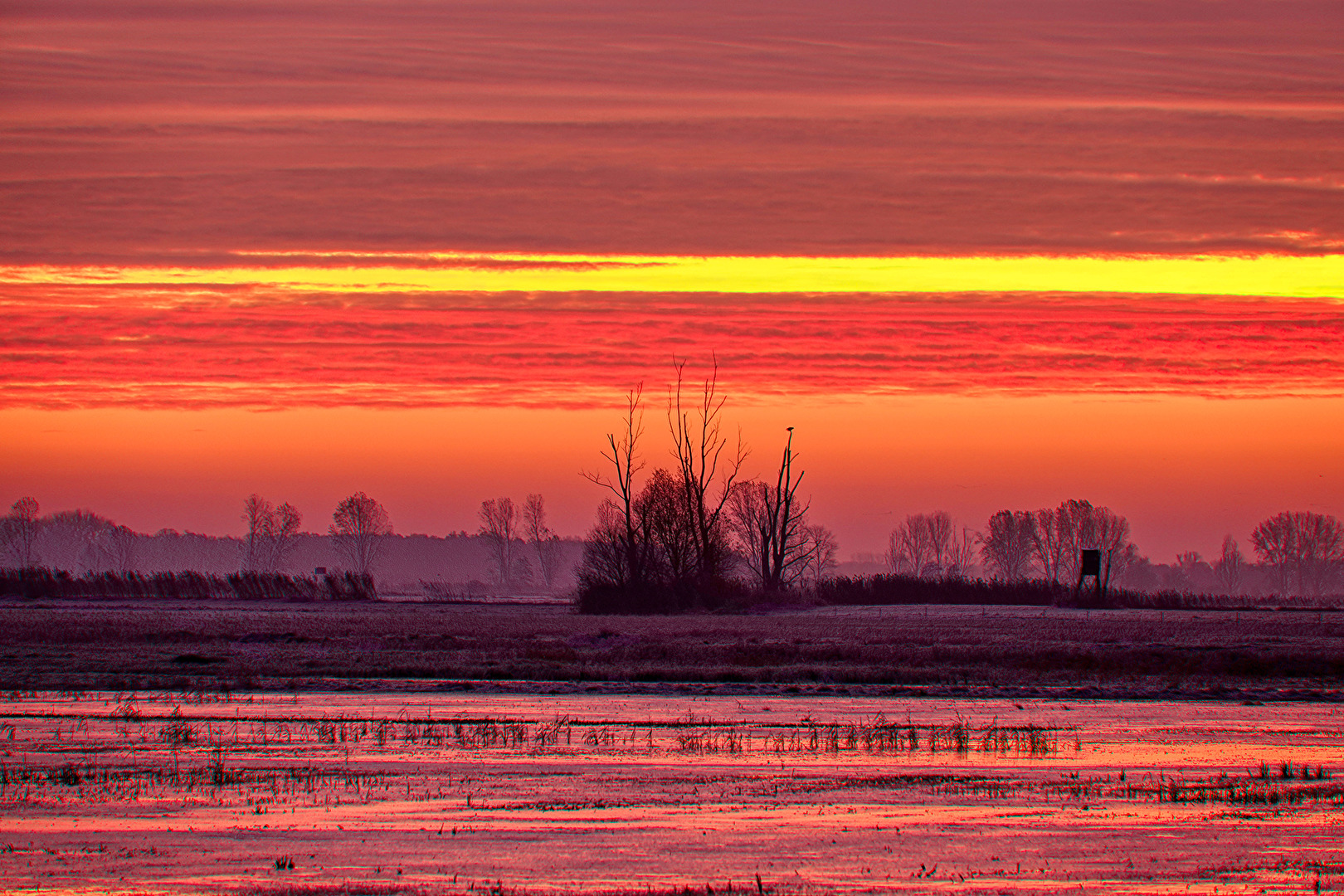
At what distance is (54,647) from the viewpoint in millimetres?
31938

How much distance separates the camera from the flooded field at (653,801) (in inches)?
389

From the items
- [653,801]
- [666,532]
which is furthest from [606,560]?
[653,801]

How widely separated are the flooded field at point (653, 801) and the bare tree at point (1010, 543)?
550 ft

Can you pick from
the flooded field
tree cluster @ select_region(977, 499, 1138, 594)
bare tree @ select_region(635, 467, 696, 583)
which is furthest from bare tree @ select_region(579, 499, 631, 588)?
tree cluster @ select_region(977, 499, 1138, 594)

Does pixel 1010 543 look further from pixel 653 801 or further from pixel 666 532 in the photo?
pixel 653 801

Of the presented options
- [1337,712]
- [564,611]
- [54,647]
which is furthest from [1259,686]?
[564,611]

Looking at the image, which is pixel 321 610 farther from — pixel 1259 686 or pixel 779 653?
pixel 1259 686

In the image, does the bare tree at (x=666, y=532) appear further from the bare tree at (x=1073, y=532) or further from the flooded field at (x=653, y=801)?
the bare tree at (x=1073, y=532)

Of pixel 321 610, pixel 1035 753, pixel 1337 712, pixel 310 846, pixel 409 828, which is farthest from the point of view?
pixel 321 610

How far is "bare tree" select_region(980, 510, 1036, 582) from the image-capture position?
184875 millimetres

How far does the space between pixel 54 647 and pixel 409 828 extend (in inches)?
944

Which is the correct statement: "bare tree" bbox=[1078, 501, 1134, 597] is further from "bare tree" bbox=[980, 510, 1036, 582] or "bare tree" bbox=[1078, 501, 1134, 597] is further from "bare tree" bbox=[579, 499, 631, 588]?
"bare tree" bbox=[579, 499, 631, 588]

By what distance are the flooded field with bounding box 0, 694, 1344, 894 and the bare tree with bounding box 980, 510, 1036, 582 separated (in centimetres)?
16763

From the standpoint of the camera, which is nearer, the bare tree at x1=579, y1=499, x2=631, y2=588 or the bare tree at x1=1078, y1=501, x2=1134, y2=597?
the bare tree at x1=579, y1=499, x2=631, y2=588
